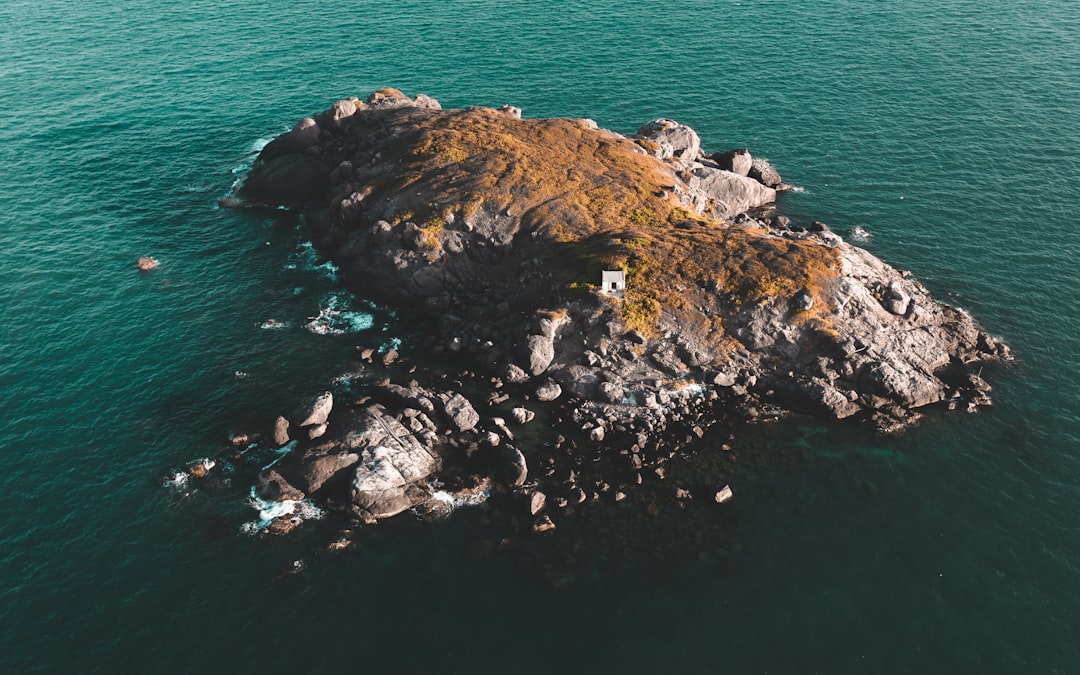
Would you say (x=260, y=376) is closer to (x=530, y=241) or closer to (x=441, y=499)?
(x=441, y=499)

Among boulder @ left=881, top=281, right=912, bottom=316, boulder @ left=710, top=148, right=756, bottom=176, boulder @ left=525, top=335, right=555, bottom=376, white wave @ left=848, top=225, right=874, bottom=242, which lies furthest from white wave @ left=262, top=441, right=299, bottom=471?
white wave @ left=848, top=225, right=874, bottom=242

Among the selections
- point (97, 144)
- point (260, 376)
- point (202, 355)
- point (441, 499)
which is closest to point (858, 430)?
point (441, 499)

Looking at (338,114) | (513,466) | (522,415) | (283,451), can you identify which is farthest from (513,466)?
(338,114)

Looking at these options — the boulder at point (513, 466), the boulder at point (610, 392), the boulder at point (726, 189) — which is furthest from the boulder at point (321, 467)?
the boulder at point (726, 189)

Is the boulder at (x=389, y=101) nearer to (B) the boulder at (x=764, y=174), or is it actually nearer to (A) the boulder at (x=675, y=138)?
(A) the boulder at (x=675, y=138)

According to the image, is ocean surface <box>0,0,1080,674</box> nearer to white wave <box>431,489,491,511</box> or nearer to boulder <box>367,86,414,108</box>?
white wave <box>431,489,491,511</box>

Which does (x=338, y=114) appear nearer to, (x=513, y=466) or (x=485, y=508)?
(x=513, y=466)
